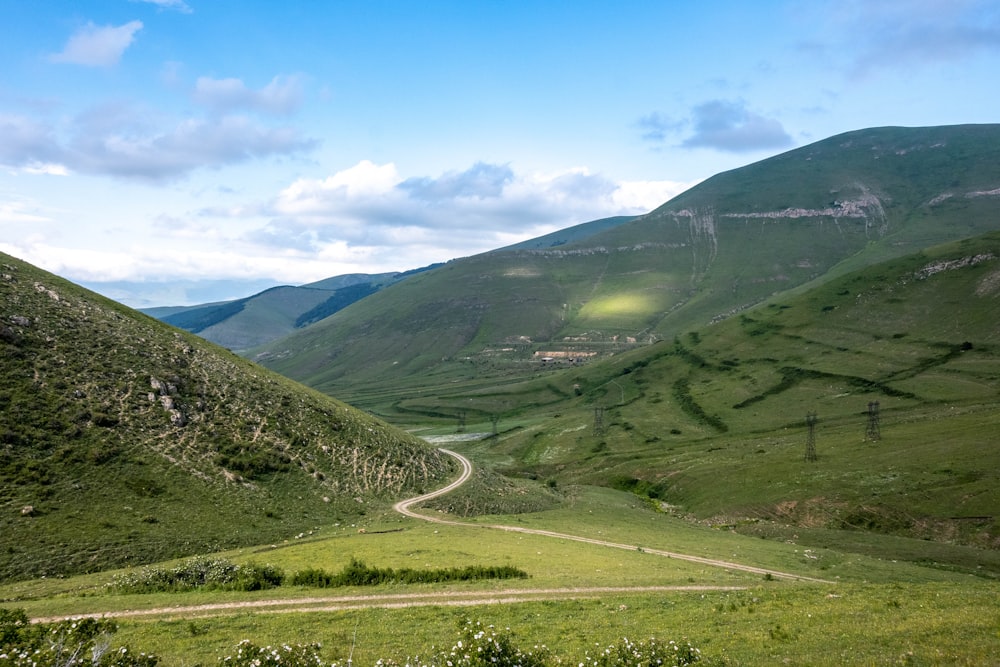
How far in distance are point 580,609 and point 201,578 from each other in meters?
26.3

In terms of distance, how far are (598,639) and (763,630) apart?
773 centimetres

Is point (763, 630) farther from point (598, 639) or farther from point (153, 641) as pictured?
point (153, 641)

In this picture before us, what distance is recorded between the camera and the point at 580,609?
30.4 m

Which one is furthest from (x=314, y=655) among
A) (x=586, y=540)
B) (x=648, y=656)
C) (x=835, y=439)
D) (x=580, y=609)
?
(x=835, y=439)

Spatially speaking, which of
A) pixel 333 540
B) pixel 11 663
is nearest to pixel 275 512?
pixel 333 540

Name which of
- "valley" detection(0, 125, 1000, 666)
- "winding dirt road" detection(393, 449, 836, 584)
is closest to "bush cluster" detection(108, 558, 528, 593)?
"valley" detection(0, 125, 1000, 666)

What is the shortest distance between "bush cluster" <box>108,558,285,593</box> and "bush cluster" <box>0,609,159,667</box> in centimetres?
1131

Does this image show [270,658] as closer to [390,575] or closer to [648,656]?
[648,656]

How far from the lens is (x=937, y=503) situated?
6869 cm

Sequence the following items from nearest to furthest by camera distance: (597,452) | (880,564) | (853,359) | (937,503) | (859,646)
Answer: (859,646)
(880,564)
(937,503)
(597,452)
(853,359)

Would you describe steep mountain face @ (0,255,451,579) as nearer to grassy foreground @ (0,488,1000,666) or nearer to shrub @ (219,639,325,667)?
grassy foreground @ (0,488,1000,666)

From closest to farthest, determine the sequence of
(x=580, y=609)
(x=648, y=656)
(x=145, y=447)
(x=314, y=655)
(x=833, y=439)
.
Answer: (x=648, y=656) < (x=314, y=655) < (x=580, y=609) < (x=145, y=447) < (x=833, y=439)

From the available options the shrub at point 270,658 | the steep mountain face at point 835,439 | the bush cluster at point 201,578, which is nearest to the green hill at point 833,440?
the steep mountain face at point 835,439

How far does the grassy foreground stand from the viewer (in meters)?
21.9
